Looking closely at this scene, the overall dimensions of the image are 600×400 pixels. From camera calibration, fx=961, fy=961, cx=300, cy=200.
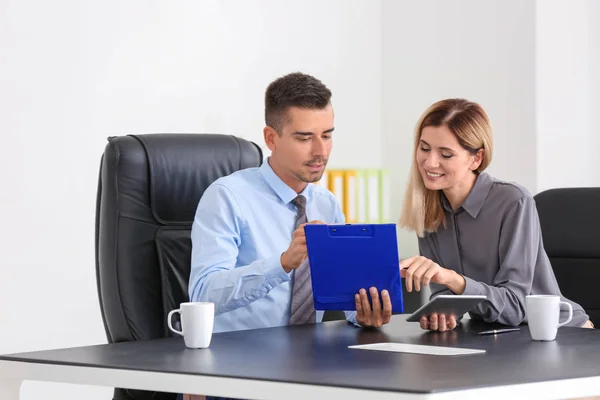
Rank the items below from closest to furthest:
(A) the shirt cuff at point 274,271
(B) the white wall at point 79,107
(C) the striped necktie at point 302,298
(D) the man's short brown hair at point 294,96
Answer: (A) the shirt cuff at point 274,271, (C) the striped necktie at point 302,298, (D) the man's short brown hair at point 294,96, (B) the white wall at point 79,107

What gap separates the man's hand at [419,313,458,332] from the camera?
2221mm

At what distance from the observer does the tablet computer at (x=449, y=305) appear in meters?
2.12

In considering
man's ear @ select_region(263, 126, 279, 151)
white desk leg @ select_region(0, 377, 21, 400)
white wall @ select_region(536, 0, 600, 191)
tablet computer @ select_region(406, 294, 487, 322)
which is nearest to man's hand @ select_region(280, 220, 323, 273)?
tablet computer @ select_region(406, 294, 487, 322)

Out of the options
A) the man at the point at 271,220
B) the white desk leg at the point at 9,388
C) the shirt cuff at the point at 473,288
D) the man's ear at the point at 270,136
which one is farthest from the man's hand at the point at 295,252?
the white desk leg at the point at 9,388

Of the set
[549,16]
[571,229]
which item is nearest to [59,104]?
[571,229]

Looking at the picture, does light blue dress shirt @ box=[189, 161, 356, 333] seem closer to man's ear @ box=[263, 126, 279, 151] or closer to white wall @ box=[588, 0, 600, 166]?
man's ear @ box=[263, 126, 279, 151]

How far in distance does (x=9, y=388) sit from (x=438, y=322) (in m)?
0.96

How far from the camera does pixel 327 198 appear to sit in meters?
2.76

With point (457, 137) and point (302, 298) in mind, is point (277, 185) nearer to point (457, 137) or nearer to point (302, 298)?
point (302, 298)

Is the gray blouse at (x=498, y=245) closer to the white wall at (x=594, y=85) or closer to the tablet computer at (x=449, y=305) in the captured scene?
the tablet computer at (x=449, y=305)

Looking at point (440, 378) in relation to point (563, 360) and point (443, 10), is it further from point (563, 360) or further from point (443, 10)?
point (443, 10)

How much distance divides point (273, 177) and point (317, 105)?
0.23 m

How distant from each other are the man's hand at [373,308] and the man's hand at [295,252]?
0.52ft

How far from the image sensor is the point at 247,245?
8.42ft
